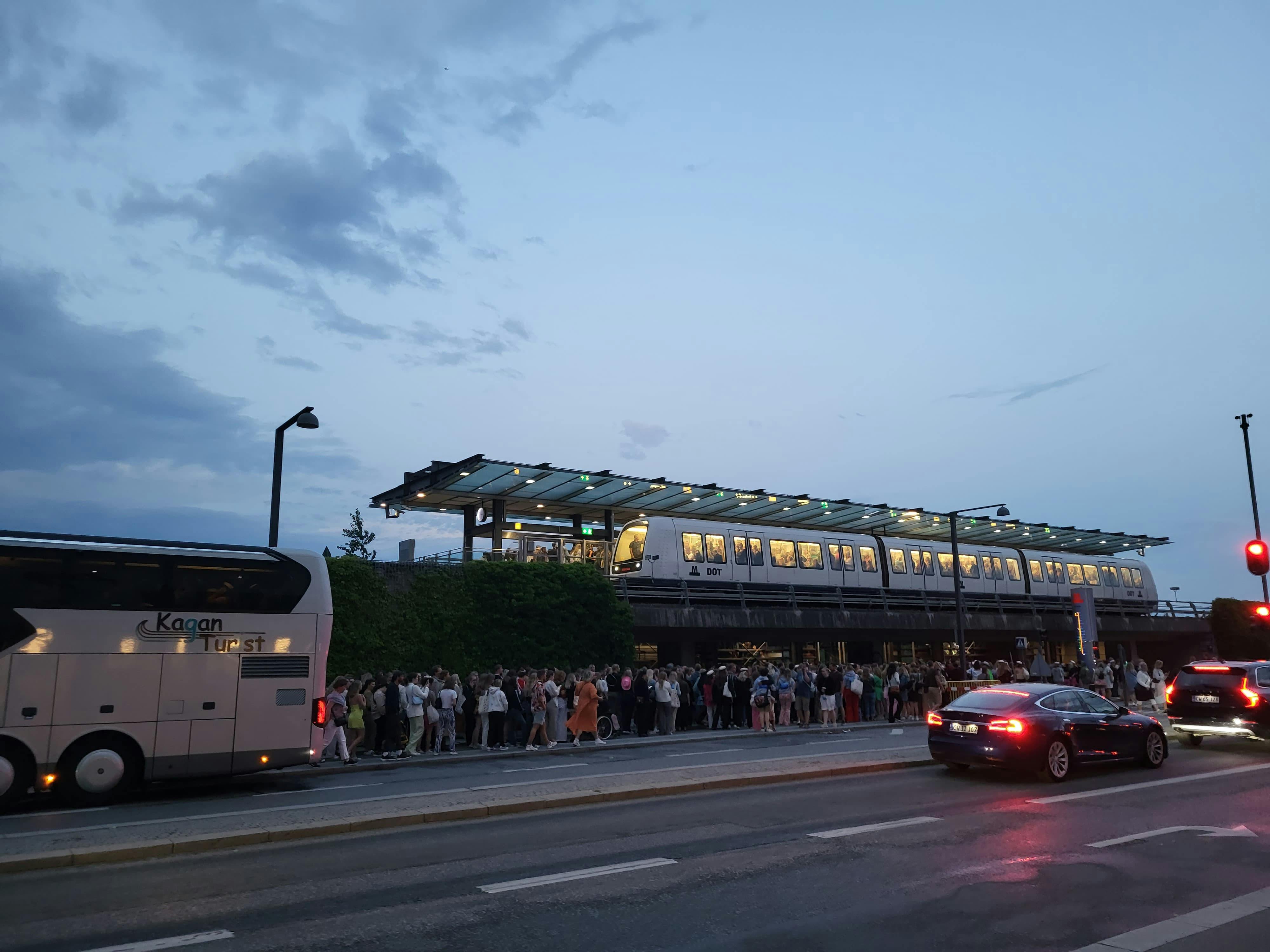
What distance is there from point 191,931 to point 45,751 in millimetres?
8248

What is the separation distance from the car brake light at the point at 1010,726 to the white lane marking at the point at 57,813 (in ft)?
42.2

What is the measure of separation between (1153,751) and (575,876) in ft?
40.4

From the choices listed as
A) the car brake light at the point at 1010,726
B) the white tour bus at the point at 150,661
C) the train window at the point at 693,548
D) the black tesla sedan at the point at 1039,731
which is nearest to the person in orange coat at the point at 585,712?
the white tour bus at the point at 150,661

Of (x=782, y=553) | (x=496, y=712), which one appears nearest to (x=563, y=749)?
(x=496, y=712)

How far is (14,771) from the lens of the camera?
42.7ft

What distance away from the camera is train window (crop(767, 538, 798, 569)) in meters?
37.3

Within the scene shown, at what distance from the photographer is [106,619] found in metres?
13.9

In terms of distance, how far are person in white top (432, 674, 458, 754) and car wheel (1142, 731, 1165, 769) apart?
43.1 feet

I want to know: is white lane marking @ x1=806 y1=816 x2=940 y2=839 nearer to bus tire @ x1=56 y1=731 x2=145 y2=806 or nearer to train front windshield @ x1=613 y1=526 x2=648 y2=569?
bus tire @ x1=56 y1=731 x2=145 y2=806

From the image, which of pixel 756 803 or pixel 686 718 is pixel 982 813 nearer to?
pixel 756 803

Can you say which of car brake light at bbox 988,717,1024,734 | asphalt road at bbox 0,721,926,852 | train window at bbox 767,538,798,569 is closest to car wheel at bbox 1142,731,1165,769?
car brake light at bbox 988,717,1024,734

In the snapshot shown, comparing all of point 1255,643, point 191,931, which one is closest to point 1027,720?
point 191,931

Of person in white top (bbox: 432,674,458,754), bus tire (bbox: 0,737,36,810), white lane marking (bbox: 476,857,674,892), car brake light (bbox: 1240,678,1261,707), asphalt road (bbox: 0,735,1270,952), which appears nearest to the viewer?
asphalt road (bbox: 0,735,1270,952)

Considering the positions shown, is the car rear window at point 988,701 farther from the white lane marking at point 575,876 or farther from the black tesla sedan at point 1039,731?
the white lane marking at point 575,876
